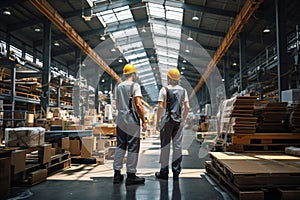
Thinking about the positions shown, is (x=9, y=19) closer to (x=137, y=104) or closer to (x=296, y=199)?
(x=137, y=104)

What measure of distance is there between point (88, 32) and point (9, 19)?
4.07 m

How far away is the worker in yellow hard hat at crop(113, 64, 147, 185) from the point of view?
3924 mm

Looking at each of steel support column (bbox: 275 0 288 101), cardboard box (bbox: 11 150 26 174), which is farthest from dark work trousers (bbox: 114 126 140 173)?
steel support column (bbox: 275 0 288 101)

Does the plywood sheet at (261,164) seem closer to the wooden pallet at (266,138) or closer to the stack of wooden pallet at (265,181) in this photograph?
the stack of wooden pallet at (265,181)

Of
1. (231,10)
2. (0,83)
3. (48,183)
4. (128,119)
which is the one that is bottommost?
(48,183)

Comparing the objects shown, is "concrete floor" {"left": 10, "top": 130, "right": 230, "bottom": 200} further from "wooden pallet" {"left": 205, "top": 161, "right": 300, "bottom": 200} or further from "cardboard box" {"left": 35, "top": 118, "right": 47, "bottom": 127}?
"cardboard box" {"left": 35, "top": 118, "right": 47, "bottom": 127}

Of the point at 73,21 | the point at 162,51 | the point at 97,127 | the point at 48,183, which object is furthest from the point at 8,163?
the point at 162,51

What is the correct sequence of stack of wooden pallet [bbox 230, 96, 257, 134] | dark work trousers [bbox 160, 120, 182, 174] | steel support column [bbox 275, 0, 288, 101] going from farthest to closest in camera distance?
1. steel support column [bbox 275, 0, 288, 101]
2. stack of wooden pallet [bbox 230, 96, 257, 134]
3. dark work trousers [bbox 160, 120, 182, 174]

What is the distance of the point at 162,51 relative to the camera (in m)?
21.4

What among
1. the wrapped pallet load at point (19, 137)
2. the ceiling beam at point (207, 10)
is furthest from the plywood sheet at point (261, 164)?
the ceiling beam at point (207, 10)

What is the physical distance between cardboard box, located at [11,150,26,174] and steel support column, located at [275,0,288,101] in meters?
6.84

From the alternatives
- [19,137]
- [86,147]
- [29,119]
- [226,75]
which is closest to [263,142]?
[86,147]

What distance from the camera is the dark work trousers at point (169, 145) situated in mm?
4152

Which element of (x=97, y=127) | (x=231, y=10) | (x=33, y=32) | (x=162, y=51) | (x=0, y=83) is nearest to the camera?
(x=97, y=127)
